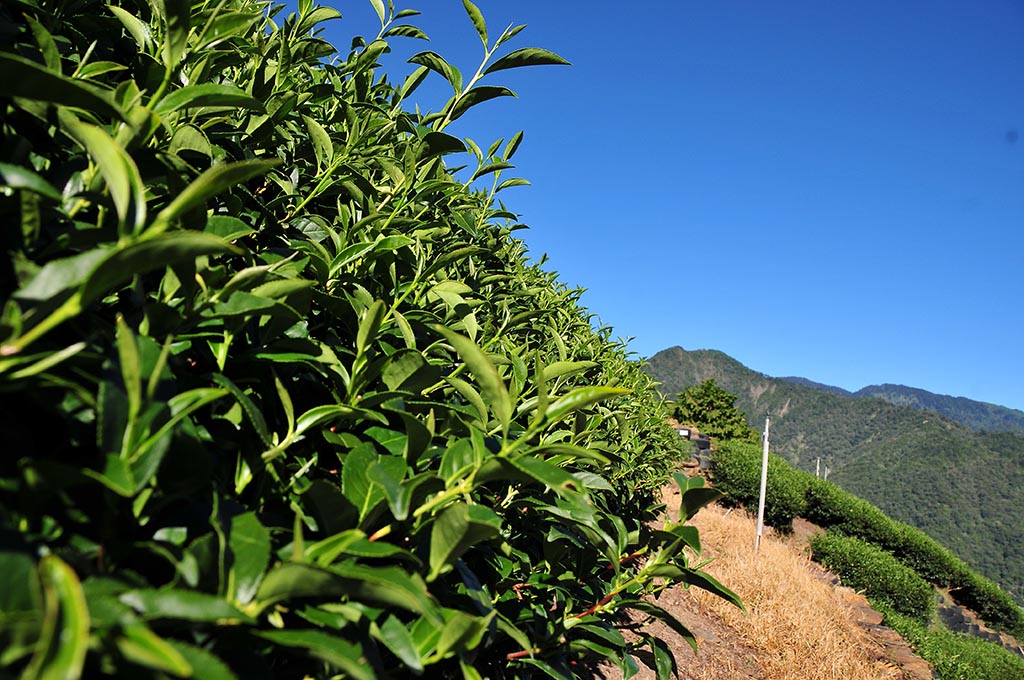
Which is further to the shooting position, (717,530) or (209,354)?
(717,530)

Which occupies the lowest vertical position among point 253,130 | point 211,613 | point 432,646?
point 432,646

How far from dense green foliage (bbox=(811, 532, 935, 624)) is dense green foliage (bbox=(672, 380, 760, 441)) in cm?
867

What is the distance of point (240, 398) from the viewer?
2.48 ft

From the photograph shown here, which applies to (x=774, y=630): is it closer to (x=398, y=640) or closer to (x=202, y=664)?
(x=398, y=640)

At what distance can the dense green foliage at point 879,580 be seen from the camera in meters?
15.2

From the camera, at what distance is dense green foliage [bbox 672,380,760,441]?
24.8 metres

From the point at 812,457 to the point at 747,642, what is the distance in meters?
141

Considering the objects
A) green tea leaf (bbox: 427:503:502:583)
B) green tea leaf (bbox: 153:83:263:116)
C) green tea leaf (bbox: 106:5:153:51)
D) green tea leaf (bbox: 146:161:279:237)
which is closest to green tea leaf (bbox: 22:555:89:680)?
green tea leaf (bbox: 146:161:279:237)

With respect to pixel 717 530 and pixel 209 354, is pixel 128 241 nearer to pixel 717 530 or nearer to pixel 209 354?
pixel 209 354

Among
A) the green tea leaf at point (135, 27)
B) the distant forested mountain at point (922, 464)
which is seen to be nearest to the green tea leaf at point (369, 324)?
the green tea leaf at point (135, 27)

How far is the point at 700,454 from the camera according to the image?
2117 cm

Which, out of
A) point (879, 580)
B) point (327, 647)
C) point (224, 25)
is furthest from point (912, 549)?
point (224, 25)

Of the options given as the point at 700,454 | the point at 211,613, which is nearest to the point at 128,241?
the point at 211,613

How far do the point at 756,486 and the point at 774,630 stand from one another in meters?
Answer: 12.9
